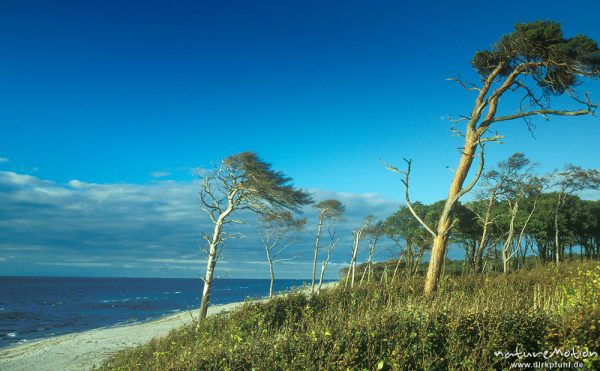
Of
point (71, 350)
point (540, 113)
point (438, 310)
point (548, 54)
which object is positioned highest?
point (548, 54)

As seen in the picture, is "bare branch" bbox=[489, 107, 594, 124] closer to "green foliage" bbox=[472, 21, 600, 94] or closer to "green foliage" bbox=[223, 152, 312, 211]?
"green foliage" bbox=[472, 21, 600, 94]

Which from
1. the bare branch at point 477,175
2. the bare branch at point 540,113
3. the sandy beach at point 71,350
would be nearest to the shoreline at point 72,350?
the sandy beach at point 71,350

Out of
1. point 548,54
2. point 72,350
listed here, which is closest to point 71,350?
point 72,350

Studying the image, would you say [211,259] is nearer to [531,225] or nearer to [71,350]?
[71,350]

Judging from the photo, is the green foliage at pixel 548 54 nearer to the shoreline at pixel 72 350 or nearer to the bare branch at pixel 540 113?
the bare branch at pixel 540 113

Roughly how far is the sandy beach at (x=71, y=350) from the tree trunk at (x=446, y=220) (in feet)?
28.5

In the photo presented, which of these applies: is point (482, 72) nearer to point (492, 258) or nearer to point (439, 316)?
point (439, 316)

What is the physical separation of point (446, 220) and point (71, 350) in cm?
2150

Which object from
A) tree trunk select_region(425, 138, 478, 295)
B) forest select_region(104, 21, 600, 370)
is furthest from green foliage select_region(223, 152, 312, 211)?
tree trunk select_region(425, 138, 478, 295)

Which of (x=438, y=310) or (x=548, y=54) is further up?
(x=548, y=54)

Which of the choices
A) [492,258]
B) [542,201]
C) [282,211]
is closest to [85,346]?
[282,211]

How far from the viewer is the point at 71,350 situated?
73.6 feet

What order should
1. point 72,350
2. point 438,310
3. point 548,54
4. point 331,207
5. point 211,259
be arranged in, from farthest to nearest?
point 331,207 → point 72,350 → point 211,259 → point 548,54 → point 438,310

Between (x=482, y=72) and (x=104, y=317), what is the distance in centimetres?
4400
